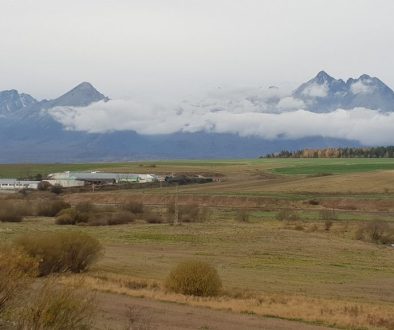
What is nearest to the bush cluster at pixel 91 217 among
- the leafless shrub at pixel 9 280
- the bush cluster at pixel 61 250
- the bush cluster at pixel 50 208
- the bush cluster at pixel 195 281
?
the bush cluster at pixel 50 208

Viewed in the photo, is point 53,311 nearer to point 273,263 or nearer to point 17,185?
point 273,263

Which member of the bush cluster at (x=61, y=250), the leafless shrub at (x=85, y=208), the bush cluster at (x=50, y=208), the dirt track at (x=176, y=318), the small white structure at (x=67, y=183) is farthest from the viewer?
the small white structure at (x=67, y=183)

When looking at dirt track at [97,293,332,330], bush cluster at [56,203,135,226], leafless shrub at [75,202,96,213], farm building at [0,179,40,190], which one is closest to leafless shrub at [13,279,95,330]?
dirt track at [97,293,332,330]

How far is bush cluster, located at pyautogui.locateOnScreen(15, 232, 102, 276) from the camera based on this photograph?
1161 inches

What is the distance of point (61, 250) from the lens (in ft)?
102

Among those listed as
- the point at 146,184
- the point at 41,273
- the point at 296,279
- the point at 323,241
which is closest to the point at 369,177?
the point at 146,184

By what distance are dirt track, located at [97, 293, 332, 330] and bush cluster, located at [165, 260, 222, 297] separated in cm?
345

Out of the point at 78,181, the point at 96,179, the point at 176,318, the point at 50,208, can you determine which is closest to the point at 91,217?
the point at 50,208

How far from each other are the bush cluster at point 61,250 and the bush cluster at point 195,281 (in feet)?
19.2

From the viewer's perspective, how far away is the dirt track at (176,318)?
18375 mm

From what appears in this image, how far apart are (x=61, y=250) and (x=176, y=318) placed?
Answer: 12.8m

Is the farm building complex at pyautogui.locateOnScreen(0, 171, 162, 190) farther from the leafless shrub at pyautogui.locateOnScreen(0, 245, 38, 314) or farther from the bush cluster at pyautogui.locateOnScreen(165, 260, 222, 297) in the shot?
the leafless shrub at pyautogui.locateOnScreen(0, 245, 38, 314)

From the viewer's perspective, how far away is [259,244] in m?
56.5

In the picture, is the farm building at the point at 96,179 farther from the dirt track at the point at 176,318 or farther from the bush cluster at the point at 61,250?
the dirt track at the point at 176,318
